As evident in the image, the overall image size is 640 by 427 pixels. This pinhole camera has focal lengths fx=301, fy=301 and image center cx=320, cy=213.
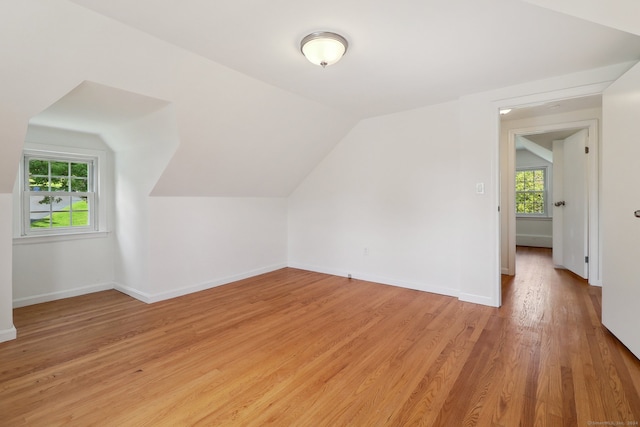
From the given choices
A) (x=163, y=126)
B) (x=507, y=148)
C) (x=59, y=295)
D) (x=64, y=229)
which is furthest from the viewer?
(x=507, y=148)

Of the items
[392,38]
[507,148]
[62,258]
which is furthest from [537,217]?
[62,258]

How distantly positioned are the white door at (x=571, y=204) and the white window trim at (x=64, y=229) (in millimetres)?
6344

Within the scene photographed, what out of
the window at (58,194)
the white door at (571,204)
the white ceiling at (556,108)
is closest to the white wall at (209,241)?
the window at (58,194)

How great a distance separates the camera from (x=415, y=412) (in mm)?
1586

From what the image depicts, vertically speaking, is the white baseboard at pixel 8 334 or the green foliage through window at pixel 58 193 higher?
the green foliage through window at pixel 58 193

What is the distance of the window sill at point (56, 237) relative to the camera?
3232mm

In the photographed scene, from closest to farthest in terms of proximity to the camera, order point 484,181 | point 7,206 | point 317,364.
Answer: point 317,364 < point 7,206 < point 484,181

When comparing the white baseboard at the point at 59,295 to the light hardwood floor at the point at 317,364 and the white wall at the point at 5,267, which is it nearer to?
the light hardwood floor at the point at 317,364

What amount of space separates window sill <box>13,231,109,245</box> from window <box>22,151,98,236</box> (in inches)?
2.6

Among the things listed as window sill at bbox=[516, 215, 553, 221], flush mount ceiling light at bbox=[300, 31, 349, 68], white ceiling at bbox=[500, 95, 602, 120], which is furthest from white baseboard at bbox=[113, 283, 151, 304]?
window sill at bbox=[516, 215, 553, 221]

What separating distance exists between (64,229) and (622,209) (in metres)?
5.41

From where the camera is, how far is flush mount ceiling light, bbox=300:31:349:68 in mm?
2054

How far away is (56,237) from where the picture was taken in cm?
346

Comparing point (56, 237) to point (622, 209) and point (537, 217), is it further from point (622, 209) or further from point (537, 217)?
point (537, 217)
